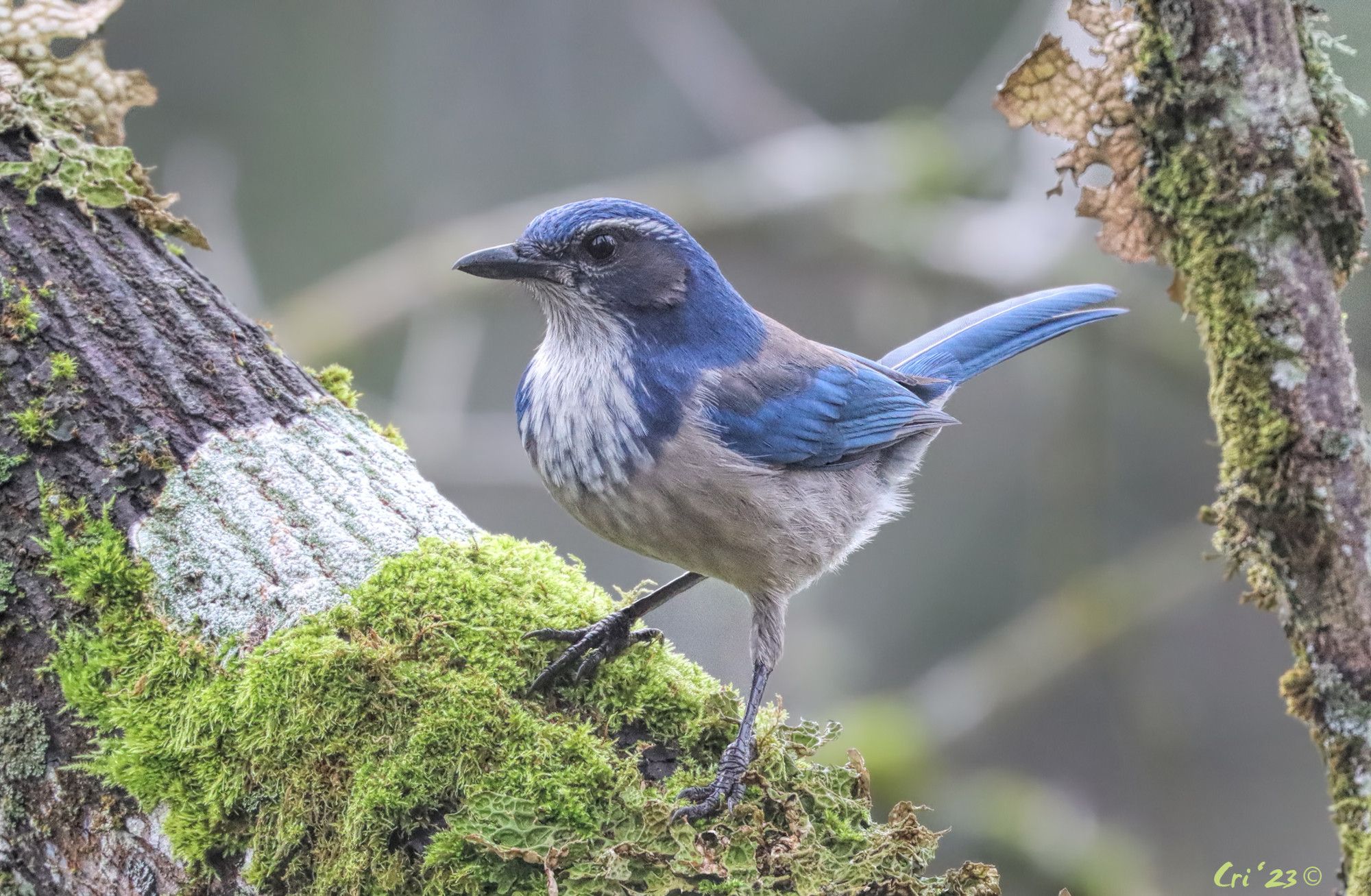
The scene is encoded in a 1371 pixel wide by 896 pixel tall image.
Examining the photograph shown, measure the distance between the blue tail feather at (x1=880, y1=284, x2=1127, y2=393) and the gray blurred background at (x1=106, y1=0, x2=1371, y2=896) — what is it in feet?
3.47

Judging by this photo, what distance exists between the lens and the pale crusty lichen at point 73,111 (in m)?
2.93

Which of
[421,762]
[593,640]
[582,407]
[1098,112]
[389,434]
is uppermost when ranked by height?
[1098,112]

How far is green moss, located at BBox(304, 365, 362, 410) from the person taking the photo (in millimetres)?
3223

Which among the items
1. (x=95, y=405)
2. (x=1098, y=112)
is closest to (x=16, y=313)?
(x=95, y=405)

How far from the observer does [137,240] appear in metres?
2.96

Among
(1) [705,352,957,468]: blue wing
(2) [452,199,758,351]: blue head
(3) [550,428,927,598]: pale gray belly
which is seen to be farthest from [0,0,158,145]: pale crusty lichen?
(1) [705,352,957,468]: blue wing

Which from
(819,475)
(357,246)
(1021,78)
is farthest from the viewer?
(357,246)

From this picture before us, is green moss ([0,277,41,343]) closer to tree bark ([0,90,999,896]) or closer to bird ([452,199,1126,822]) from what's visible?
tree bark ([0,90,999,896])

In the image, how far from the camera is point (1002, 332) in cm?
401

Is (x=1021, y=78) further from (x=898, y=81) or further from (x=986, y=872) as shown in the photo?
(x=898, y=81)

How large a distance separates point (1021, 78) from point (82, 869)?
280 centimetres

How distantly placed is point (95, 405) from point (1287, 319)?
2702 millimetres

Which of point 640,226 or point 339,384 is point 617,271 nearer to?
point 640,226

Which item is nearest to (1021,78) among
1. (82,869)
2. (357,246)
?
(82,869)
